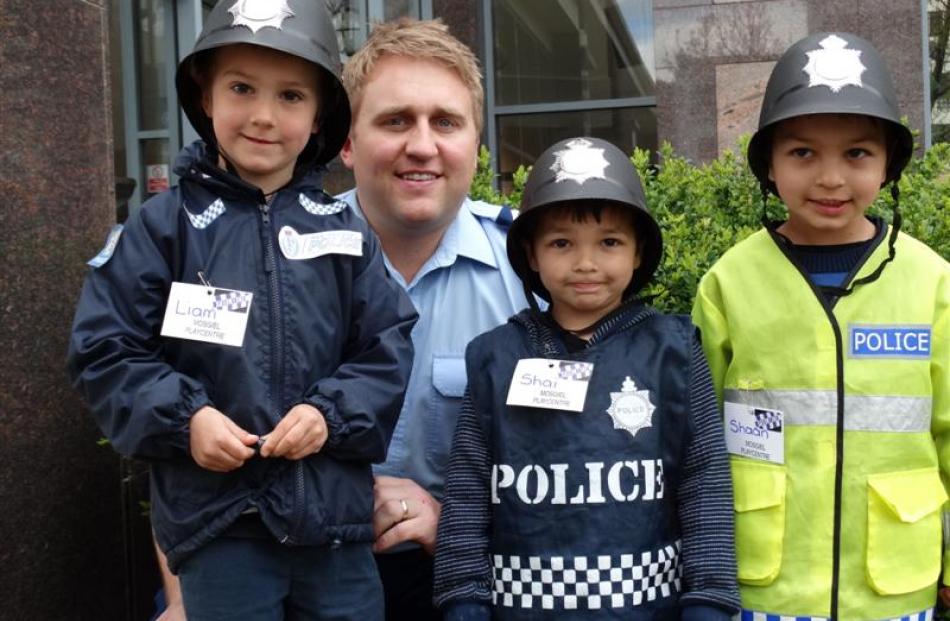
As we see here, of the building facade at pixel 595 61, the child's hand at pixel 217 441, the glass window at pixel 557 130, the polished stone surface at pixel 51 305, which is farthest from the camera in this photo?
the glass window at pixel 557 130

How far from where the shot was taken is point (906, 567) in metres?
2.40

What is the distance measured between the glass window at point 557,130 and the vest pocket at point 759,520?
633cm

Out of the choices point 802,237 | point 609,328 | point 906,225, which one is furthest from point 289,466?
point 906,225

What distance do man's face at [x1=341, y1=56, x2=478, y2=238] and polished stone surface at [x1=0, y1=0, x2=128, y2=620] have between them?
89cm

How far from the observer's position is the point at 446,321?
3.00 meters

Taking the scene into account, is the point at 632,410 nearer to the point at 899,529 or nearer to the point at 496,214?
the point at 899,529

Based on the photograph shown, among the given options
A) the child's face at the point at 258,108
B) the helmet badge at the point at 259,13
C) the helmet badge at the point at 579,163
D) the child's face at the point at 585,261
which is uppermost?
the helmet badge at the point at 259,13

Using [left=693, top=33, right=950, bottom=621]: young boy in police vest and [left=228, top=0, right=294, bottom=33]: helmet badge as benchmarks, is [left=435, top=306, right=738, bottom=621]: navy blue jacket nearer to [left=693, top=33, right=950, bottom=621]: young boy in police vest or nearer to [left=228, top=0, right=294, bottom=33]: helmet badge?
[left=693, top=33, right=950, bottom=621]: young boy in police vest

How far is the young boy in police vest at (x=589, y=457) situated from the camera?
7.75ft

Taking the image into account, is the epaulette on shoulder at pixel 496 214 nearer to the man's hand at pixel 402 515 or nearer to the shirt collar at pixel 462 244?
the shirt collar at pixel 462 244

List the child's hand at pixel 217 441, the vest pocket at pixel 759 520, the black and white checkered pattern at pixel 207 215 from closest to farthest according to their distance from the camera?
1. the child's hand at pixel 217 441
2. the black and white checkered pattern at pixel 207 215
3. the vest pocket at pixel 759 520

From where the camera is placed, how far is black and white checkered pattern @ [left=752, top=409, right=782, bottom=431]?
2.48 meters

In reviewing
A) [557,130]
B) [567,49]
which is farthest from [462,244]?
[567,49]

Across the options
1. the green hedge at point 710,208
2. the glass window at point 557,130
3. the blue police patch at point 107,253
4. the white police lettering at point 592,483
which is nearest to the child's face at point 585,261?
the white police lettering at point 592,483
